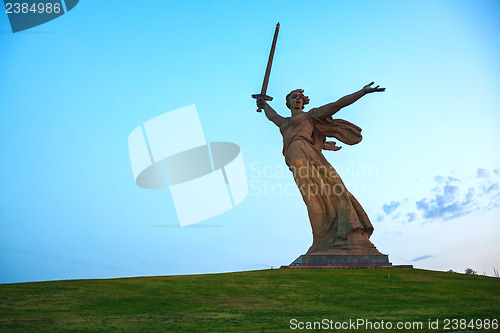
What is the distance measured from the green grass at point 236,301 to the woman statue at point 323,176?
12.1 feet

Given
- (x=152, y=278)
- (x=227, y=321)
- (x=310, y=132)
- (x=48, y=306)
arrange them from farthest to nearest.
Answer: (x=310, y=132)
(x=152, y=278)
(x=48, y=306)
(x=227, y=321)

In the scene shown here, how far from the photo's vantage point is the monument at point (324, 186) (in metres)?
16.1

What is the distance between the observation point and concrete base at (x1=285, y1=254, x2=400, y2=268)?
15789 mm

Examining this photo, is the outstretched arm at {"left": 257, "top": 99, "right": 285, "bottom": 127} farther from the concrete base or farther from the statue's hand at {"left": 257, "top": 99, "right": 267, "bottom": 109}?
the concrete base

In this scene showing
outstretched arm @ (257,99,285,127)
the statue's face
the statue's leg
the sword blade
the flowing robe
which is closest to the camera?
the flowing robe

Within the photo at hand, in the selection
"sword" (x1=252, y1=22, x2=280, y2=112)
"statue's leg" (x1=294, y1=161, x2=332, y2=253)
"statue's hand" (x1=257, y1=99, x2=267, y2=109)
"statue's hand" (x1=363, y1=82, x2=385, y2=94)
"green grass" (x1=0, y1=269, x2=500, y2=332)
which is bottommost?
"green grass" (x1=0, y1=269, x2=500, y2=332)

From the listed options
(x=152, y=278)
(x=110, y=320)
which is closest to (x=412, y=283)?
(x=152, y=278)

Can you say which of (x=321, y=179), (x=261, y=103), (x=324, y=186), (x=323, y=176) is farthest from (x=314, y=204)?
(x=261, y=103)

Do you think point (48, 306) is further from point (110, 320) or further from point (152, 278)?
point (152, 278)

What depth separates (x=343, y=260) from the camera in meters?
15.9

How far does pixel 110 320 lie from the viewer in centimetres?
773

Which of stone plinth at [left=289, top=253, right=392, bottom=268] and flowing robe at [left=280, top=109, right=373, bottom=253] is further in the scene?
flowing robe at [left=280, top=109, right=373, bottom=253]

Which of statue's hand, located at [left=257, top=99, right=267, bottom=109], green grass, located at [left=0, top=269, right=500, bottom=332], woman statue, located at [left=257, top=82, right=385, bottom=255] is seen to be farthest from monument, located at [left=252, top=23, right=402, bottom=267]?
green grass, located at [left=0, top=269, right=500, bottom=332]

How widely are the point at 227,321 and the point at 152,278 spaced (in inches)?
200
